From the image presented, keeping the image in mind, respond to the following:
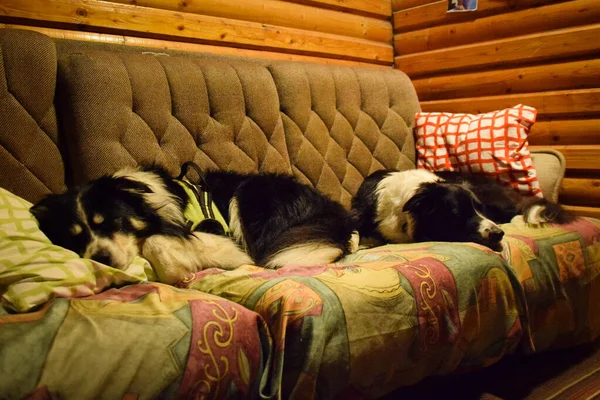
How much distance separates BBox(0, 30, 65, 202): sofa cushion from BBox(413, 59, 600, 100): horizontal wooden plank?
271 cm

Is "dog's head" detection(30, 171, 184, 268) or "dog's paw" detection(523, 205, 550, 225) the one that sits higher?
"dog's head" detection(30, 171, 184, 268)

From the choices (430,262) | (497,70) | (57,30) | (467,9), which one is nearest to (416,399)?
(430,262)

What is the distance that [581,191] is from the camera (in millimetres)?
3098

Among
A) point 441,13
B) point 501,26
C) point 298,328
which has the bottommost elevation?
point 298,328

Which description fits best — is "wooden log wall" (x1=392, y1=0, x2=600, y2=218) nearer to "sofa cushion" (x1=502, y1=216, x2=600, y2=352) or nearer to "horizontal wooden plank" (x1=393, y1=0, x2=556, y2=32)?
"horizontal wooden plank" (x1=393, y1=0, x2=556, y2=32)

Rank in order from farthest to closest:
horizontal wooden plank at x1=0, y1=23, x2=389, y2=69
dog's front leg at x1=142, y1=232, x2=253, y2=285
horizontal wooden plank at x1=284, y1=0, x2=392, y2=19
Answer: horizontal wooden plank at x1=284, y1=0, x2=392, y2=19 → horizontal wooden plank at x1=0, y1=23, x2=389, y2=69 → dog's front leg at x1=142, y1=232, x2=253, y2=285

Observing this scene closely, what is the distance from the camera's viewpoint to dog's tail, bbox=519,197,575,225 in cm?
230

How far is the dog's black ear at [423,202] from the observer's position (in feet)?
7.51

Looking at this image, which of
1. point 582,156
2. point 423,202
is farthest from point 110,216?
point 582,156

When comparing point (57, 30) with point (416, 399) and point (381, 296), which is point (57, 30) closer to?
point (381, 296)

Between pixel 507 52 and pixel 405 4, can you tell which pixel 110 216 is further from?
pixel 405 4

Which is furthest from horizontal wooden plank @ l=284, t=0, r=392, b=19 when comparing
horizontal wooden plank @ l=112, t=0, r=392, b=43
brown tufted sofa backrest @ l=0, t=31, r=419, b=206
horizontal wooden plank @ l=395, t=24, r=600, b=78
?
brown tufted sofa backrest @ l=0, t=31, r=419, b=206

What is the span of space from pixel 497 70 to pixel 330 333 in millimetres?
2760

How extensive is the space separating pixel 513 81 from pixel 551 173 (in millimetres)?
929
